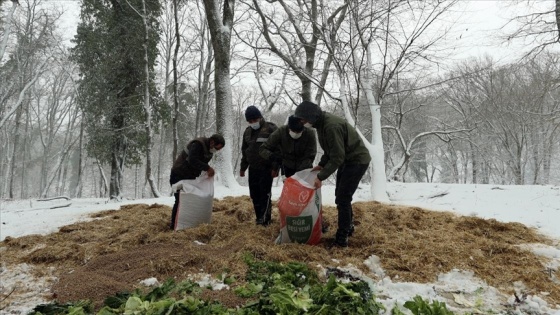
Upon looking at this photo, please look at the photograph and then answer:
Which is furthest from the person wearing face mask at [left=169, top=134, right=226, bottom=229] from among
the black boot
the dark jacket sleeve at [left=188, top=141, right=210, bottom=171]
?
the black boot

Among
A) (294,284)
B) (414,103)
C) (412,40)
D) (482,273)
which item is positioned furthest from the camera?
(414,103)

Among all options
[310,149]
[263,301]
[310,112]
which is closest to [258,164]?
[310,149]

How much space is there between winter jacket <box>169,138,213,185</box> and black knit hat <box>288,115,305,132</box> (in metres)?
1.32

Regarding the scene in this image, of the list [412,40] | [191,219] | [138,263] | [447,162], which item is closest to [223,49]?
[412,40]

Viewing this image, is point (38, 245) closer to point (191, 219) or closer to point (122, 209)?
point (191, 219)

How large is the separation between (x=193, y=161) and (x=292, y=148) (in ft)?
4.35

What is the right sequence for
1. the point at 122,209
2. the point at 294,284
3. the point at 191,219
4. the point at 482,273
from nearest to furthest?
the point at 294,284, the point at 482,273, the point at 191,219, the point at 122,209

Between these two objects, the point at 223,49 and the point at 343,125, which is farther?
the point at 223,49

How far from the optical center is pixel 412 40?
733 cm

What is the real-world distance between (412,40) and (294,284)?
20.6 feet

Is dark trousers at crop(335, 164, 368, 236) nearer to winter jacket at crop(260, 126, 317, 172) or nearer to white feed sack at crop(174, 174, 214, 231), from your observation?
winter jacket at crop(260, 126, 317, 172)

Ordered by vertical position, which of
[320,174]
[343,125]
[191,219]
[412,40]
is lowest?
[191,219]

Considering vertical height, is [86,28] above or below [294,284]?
above

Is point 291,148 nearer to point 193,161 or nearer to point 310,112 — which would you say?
point 310,112
